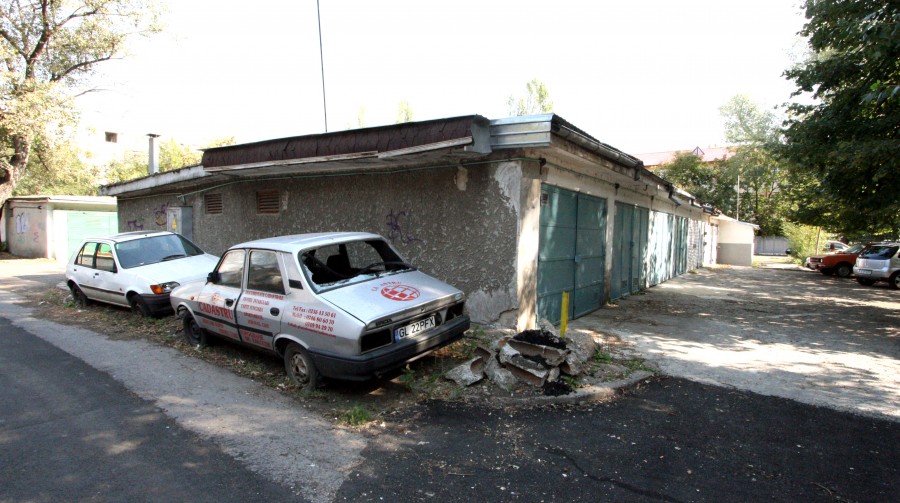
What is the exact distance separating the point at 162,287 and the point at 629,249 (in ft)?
31.8

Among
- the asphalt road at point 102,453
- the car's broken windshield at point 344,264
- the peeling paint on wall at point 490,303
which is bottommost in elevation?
the asphalt road at point 102,453

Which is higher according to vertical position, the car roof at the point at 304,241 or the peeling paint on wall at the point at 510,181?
the peeling paint on wall at the point at 510,181

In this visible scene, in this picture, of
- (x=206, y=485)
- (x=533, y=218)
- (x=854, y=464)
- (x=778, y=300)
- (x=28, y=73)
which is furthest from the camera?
(x=28, y=73)

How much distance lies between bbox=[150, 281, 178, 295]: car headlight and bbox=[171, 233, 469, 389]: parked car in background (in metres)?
2.09

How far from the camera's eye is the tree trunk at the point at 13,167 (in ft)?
65.2

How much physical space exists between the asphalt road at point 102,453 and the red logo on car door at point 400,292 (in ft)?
6.43

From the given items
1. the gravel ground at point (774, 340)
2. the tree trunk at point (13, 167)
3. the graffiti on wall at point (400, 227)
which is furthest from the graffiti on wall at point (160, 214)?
the tree trunk at point (13, 167)

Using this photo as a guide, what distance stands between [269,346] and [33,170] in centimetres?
2924

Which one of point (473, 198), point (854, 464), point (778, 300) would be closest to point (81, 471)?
point (473, 198)

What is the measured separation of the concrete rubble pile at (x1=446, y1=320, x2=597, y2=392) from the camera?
4605 millimetres

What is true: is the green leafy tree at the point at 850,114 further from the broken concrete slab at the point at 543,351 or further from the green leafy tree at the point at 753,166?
the green leafy tree at the point at 753,166

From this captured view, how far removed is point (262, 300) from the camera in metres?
4.95

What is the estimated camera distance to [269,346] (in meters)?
4.96

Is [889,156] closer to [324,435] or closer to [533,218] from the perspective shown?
[533,218]
